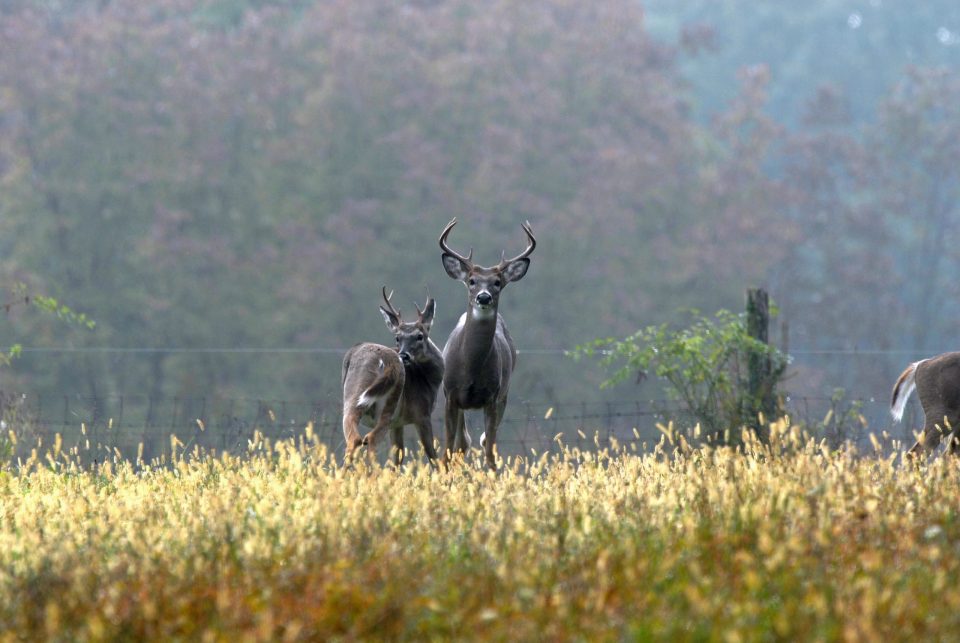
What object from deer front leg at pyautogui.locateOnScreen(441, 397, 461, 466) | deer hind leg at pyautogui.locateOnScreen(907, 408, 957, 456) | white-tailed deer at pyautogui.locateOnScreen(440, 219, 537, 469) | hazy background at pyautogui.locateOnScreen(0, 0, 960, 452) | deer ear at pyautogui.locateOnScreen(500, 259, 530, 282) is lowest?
deer hind leg at pyautogui.locateOnScreen(907, 408, 957, 456)

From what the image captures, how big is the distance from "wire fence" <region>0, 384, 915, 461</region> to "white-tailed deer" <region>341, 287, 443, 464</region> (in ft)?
2.10

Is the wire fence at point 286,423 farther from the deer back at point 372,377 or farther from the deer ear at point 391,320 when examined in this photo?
the deer ear at point 391,320

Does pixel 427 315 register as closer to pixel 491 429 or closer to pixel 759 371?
pixel 491 429

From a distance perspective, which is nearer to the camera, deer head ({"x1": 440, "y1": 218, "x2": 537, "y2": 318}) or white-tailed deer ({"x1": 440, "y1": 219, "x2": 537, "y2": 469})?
deer head ({"x1": 440, "y1": 218, "x2": 537, "y2": 318})

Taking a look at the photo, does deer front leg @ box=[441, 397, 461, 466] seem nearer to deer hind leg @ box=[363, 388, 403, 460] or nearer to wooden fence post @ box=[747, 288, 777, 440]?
deer hind leg @ box=[363, 388, 403, 460]

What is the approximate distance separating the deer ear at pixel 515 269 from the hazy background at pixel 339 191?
48.0 feet

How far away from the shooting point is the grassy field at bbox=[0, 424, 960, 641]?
16.9ft

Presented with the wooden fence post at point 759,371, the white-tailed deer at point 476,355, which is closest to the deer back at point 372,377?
the white-tailed deer at point 476,355

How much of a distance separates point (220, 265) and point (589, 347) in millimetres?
17134

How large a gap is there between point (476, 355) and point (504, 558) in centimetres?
488

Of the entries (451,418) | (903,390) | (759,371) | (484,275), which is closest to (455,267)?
(484,275)

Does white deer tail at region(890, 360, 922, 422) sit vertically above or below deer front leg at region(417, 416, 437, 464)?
above

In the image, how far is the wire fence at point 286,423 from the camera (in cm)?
1231

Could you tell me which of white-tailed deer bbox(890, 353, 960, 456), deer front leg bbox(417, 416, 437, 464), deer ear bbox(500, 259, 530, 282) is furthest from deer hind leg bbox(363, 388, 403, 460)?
white-tailed deer bbox(890, 353, 960, 456)
